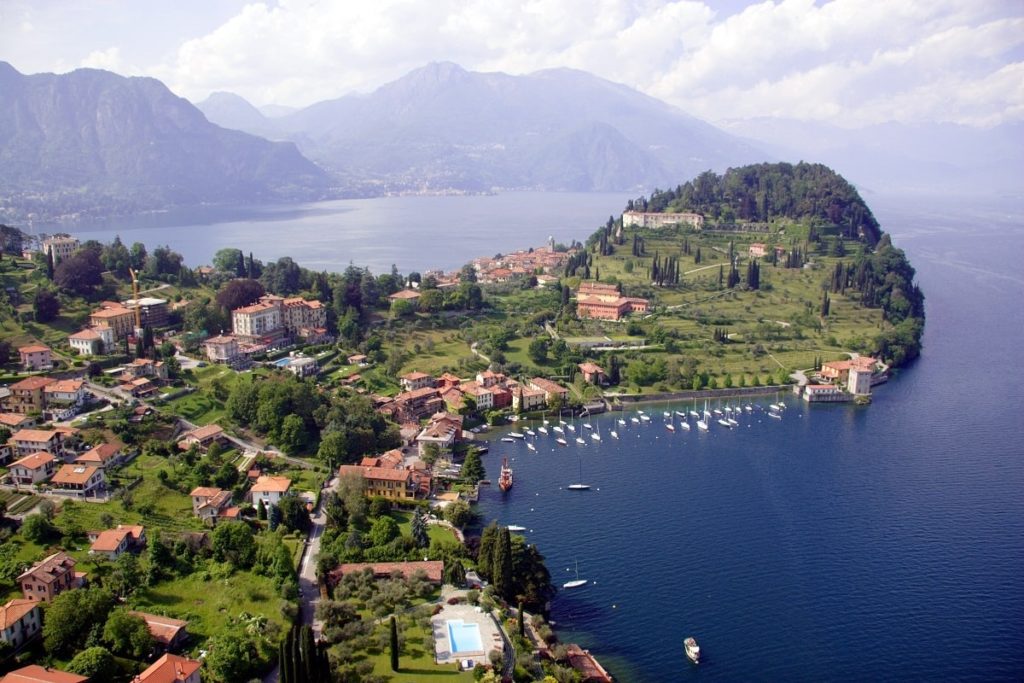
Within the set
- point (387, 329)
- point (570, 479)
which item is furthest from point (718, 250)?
point (570, 479)

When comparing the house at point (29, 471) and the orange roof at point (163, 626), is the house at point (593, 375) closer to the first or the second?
the house at point (29, 471)

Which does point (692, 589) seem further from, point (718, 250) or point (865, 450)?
point (718, 250)

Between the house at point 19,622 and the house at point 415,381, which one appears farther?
the house at point 415,381

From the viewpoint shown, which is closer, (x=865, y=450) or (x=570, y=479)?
(x=570, y=479)

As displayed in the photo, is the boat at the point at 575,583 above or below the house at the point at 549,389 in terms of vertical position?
below

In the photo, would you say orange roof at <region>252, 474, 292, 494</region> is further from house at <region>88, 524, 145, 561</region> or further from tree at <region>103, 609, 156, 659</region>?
tree at <region>103, 609, 156, 659</region>

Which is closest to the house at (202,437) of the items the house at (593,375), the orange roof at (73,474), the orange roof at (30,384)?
the orange roof at (73,474)
